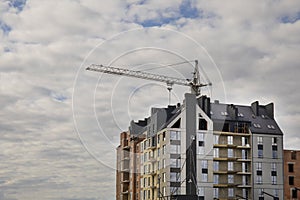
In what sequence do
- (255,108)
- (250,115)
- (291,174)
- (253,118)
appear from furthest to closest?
(255,108) < (250,115) < (253,118) < (291,174)

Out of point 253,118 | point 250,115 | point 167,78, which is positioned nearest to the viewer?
point 167,78

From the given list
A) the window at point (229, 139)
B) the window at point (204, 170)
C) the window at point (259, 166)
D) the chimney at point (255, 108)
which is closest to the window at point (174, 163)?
the window at point (204, 170)

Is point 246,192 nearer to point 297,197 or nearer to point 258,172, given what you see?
point 258,172

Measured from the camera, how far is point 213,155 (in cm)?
6731

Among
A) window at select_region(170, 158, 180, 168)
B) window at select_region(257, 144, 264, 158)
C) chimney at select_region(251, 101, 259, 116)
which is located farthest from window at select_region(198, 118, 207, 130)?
chimney at select_region(251, 101, 259, 116)

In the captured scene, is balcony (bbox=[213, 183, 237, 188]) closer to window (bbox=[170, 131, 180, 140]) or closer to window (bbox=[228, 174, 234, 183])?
window (bbox=[228, 174, 234, 183])

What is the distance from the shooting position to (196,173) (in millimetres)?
64438

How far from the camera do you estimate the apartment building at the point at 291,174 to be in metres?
70.4

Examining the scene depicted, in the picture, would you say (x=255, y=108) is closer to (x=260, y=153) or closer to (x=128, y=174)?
(x=260, y=153)

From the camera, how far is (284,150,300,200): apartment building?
70.4 metres

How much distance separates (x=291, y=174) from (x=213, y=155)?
11.5 m

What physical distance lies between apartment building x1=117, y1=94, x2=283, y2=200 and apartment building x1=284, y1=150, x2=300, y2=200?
4.06ft

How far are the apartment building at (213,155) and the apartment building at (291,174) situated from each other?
1.24 meters

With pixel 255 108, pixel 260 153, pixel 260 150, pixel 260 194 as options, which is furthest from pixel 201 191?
pixel 255 108
